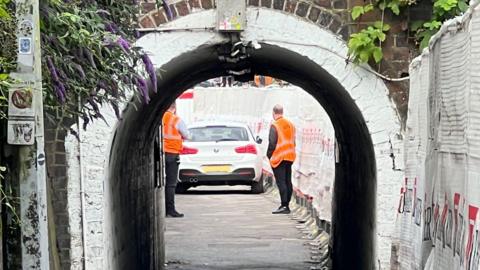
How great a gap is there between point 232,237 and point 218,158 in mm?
5777

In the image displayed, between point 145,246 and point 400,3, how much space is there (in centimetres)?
496

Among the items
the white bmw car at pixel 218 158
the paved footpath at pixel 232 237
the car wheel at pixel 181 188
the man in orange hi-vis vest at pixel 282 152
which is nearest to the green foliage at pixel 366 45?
the paved footpath at pixel 232 237

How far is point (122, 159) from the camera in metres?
9.22

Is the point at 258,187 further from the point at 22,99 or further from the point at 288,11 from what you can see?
the point at 22,99

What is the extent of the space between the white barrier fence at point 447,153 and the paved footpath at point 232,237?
7252 mm

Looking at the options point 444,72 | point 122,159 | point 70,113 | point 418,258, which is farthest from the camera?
point 122,159

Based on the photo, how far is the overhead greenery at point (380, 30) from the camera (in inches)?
304

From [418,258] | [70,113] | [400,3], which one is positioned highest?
[400,3]

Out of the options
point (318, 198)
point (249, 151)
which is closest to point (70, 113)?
point (318, 198)

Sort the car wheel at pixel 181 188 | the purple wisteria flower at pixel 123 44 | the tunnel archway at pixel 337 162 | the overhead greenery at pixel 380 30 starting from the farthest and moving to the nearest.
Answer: the car wheel at pixel 181 188
the tunnel archway at pixel 337 162
the overhead greenery at pixel 380 30
the purple wisteria flower at pixel 123 44

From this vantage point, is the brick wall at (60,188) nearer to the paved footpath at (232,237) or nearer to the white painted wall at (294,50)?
the white painted wall at (294,50)

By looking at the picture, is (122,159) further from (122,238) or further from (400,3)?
(400,3)

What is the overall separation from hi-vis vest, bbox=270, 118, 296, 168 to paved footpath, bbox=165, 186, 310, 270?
1.20 metres

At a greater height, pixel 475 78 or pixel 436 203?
pixel 475 78
